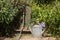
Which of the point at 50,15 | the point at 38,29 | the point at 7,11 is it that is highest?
the point at 7,11

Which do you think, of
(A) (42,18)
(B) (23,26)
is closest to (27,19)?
(B) (23,26)

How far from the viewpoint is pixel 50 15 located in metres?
6.18

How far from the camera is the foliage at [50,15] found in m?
6.18

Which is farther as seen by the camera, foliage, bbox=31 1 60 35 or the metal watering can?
the metal watering can

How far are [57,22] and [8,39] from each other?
1.37 metres

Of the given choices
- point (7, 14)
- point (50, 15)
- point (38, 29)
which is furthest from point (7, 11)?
point (50, 15)

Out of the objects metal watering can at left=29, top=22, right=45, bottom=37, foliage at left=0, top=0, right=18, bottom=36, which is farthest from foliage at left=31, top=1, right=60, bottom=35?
foliage at left=0, top=0, right=18, bottom=36

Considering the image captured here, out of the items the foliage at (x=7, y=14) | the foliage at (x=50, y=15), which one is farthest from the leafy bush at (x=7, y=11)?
the foliage at (x=50, y=15)

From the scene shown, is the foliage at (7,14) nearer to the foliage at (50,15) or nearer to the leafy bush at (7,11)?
the leafy bush at (7,11)

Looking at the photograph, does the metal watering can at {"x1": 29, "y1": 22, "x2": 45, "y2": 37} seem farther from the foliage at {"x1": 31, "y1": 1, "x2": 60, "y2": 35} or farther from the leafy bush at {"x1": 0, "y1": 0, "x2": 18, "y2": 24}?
the leafy bush at {"x1": 0, "y1": 0, "x2": 18, "y2": 24}

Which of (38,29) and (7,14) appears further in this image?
(38,29)

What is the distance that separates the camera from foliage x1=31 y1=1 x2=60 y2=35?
6184 mm

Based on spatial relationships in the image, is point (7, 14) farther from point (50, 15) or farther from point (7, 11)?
point (50, 15)

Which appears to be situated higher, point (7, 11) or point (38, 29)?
point (7, 11)
